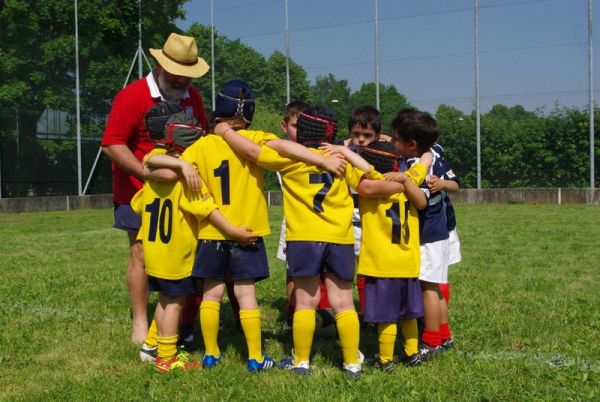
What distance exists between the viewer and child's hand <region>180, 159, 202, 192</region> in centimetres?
398

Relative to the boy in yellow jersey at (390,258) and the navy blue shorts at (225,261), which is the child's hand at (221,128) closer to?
the navy blue shorts at (225,261)

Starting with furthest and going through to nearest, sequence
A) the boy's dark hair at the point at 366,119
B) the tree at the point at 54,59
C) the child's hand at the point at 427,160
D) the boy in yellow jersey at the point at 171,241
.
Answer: the tree at the point at 54,59, the boy's dark hair at the point at 366,119, the child's hand at the point at 427,160, the boy in yellow jersey at the point at 171,241

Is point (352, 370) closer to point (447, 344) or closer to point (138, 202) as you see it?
point (447, 344)

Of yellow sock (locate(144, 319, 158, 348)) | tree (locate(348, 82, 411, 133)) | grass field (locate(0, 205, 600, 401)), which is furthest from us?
tree (locate(348, 82, 411, 133))

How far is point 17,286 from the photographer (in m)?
7.29

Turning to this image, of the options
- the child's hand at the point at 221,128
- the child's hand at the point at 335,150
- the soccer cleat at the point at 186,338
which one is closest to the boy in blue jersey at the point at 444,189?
the child's hand at the point at 335,150

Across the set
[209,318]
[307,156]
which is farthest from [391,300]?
[209,318]

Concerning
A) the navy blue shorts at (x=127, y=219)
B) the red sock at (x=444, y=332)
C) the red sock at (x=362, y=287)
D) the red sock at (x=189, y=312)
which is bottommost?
the red sock at (x=444, y=332)

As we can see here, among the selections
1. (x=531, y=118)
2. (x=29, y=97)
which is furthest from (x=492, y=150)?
(x=29, y=97)

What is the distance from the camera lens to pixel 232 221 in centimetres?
411

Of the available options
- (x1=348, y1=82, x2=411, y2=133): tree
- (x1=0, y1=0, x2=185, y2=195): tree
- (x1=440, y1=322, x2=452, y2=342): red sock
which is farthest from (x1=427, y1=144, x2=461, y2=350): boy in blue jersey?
(x1=0, y1=0, x2=185, y2=195): tree

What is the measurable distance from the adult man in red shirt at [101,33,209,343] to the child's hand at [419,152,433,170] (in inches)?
58.9

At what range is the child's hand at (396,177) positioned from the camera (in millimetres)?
4047

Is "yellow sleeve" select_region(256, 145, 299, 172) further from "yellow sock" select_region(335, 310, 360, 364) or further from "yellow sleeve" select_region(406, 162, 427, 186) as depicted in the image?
"yellow sock" select_region(335, 310, 360, 364)
